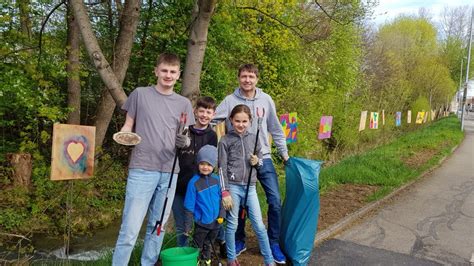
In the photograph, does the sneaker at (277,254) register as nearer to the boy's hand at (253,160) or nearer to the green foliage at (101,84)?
the boy's hand at (253,160)

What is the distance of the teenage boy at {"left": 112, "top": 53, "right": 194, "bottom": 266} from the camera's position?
326 cm

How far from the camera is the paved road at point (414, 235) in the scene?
452 cm

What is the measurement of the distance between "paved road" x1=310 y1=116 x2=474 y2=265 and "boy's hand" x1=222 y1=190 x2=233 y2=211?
1.44 meters

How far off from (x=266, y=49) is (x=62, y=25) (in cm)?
582

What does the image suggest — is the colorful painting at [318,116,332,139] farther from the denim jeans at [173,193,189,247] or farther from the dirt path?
the denim jeans at [173,193,189,247]

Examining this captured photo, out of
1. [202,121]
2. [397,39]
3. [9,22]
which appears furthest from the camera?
[397,39]

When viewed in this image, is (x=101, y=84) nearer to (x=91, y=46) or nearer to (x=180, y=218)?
(x=91, y=46)

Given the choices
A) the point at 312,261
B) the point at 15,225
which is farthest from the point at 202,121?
the point at 15,225

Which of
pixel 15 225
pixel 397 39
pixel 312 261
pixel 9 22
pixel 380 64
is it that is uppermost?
pixel 397 39

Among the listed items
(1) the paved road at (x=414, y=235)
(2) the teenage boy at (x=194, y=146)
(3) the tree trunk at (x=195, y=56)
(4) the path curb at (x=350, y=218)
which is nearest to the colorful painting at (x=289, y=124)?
(4) the path curb at (x=350, y=218)

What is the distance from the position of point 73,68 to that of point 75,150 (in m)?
4.33

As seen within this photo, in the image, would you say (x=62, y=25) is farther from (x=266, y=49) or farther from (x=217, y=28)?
(x=266, y=49)

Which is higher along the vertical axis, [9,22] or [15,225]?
[9,22]

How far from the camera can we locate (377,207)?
6.71 meters
